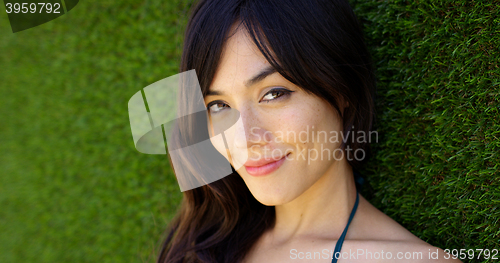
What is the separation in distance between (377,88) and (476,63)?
546 mm

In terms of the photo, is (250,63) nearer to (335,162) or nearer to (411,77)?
(335,162)

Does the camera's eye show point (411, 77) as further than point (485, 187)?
Yes

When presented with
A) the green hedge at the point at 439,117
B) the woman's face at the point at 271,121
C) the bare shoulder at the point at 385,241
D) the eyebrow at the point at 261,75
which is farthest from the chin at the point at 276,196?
the green hedge at the point at 439,117

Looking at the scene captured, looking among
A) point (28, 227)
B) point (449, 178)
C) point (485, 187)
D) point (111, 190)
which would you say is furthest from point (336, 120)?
point (28, 227)

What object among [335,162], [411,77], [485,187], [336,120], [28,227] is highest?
[411,77]

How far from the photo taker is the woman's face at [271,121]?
149 centimetres

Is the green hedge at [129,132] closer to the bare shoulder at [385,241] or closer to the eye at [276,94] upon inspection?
the bare shoulder at [385,241]

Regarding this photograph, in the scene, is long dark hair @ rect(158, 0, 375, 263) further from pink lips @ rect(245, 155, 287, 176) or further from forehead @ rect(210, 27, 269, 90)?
pink lips @ rect(245, 155, 287, 176)

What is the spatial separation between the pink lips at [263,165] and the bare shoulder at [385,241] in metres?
0.52

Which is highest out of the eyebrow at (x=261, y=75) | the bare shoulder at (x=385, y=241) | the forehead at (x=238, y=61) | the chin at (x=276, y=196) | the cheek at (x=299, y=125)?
the forehead at (x=238, y=61)

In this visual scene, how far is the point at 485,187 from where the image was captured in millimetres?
1563

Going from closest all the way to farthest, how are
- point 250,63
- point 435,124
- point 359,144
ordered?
1. point 250,63
2. point 435,124
3. point 359,144

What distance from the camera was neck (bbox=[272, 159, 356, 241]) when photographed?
178 centimetres

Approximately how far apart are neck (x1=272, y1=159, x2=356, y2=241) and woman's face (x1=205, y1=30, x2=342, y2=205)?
0.21m
